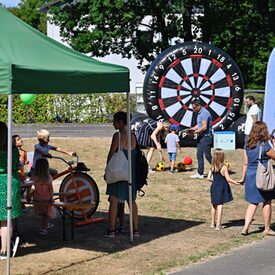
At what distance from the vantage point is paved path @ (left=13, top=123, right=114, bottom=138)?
32.7 meters

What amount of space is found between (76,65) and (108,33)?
2890 cm

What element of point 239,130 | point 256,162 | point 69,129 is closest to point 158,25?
A: point 69,129

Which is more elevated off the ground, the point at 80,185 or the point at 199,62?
the point at 199,62

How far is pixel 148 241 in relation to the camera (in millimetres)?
10680

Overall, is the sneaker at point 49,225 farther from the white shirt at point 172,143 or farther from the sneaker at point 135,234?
the white shirt at point 172,143

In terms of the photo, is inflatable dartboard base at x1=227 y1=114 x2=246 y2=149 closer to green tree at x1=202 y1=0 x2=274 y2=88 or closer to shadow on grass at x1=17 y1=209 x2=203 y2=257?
shadow on grass at x1=17 y1=209 x2=203 y2=257

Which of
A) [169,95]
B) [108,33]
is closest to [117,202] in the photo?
[169,95]

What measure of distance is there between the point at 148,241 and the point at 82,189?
1694 millimetres

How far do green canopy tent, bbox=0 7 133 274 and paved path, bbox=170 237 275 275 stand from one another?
1921mm

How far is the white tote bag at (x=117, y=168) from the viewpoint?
10.4 meters

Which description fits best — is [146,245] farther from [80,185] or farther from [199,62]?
[199,62]

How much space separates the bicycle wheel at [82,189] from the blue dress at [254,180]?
94.0 inches

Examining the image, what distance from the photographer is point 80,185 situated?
1188 cm

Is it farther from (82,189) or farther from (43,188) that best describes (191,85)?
(43,188)
